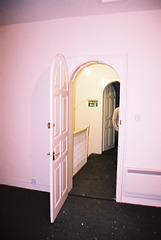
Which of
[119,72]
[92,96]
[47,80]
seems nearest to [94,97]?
[92,96]

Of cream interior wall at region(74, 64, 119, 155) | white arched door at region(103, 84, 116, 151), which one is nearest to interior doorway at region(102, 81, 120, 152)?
white arched door at region(103, 84, 116, 151)

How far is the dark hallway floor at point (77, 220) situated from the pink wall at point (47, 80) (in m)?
0.60

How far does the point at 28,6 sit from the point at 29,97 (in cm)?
160

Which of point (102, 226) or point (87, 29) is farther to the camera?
point (87, 29)

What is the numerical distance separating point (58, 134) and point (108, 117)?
13.4ft

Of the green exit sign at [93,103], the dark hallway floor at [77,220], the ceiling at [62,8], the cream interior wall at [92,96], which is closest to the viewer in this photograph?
the dark hallway floor at [77,220]

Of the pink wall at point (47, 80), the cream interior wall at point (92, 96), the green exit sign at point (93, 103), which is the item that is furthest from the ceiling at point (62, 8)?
the green exit sign at point (93, 103)

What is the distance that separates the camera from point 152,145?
3.02 m

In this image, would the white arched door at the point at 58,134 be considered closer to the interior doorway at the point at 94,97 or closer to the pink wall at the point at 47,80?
the pink wall at the point at 47,80

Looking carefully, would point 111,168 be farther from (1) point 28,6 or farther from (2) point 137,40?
(1) point 28,6

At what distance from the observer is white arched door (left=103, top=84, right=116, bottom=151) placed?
627 centimetres

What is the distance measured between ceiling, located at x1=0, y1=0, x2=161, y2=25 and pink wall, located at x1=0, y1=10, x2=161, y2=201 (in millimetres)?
129

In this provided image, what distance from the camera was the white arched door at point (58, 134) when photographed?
2451 mm

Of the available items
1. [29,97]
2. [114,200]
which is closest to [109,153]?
[114,200]
